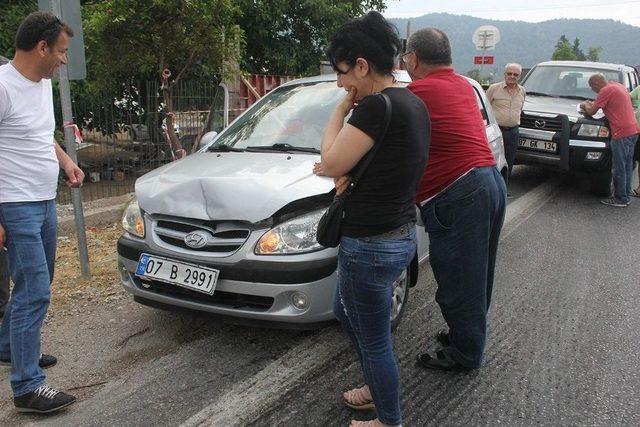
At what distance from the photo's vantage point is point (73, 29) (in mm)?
4035

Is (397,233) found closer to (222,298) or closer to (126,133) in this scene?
(222,298)

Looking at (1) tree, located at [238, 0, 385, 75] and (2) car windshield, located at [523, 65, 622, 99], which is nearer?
(2) car windshield, located at [523, 65, 622, 99]

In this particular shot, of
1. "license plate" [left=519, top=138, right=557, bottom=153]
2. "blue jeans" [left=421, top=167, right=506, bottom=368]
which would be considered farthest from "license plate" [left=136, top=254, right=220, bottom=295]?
"license plate" [left=519, top=138, right=557, bottom=153]

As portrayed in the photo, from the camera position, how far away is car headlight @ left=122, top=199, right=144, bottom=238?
3309 millimetres

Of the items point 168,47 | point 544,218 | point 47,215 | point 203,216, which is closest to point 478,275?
point 203,216

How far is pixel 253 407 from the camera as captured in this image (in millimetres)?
2719

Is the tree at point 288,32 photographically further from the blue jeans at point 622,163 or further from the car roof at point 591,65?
the blue jeans at point 622,163

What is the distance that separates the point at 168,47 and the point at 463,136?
15.9 feet

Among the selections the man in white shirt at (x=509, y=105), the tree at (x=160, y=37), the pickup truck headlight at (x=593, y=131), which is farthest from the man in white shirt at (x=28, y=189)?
the pickup truck headlight at (x=593, y=131)

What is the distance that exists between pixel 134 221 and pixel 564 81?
788 cm

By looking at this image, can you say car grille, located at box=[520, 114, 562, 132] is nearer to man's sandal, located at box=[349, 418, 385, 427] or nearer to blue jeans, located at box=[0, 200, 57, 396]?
man's sandal, located at box=[349, 418, 385, 427]

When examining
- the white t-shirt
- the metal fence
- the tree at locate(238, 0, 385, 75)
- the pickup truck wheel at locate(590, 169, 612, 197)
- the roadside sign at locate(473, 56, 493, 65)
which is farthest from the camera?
the roadside sign at locate(473, 56, 493, 65)

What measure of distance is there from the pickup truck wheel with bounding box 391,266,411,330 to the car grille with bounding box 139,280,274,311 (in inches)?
32.9

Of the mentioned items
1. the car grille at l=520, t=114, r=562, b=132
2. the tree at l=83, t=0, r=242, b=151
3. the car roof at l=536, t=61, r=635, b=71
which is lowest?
the car grille at l=520, t=114, r=562, b=132
